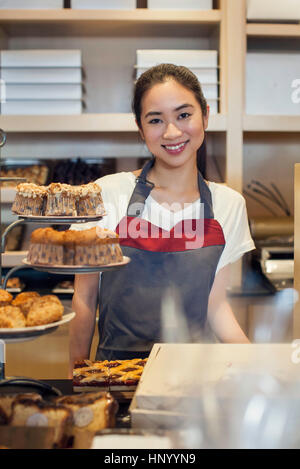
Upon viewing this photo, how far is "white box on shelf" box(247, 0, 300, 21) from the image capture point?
226 centimetres

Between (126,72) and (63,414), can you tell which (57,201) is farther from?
(126,72)

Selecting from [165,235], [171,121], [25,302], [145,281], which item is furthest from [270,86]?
[25,302]

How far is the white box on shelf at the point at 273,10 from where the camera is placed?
7.43 feet

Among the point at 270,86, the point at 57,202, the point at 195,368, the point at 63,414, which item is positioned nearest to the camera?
the point at 63,414

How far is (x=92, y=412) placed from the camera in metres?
0.81

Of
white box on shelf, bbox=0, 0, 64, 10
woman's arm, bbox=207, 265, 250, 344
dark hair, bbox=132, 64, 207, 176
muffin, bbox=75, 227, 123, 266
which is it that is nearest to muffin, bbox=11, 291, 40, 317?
muffin, bbox=75, 227, 123, 266

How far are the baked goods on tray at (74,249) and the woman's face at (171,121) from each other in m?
0.62

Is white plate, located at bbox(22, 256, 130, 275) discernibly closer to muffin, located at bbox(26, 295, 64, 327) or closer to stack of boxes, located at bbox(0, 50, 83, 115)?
muffin, located at bbox(26, 295, 64, 327)

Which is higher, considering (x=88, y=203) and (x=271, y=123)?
(x=271, y=123)

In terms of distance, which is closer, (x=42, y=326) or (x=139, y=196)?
(x=42, y=326)

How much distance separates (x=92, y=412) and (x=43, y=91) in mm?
1721

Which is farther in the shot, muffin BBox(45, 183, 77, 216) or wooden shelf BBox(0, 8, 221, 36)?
wooden shelf BBox(0, 8, 221, 36)

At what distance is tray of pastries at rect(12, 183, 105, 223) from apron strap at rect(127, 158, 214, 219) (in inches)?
19.1
